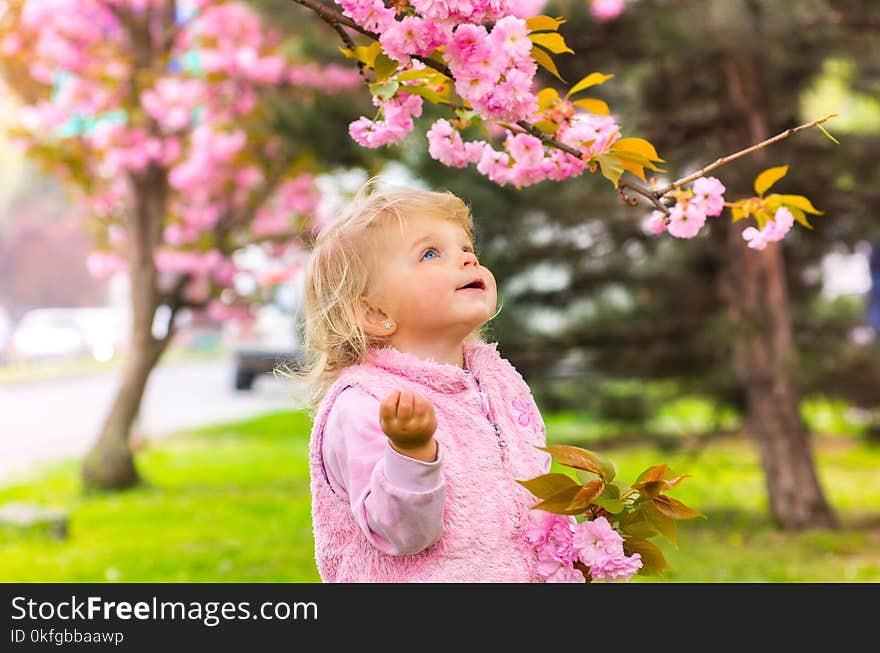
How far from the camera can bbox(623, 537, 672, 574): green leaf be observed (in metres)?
1.64

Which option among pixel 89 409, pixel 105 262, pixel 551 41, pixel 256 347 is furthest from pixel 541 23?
pixel 256 347

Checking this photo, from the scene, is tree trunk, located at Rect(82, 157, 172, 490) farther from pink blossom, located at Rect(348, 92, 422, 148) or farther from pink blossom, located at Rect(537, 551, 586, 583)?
pink blossom, located at Rect(537, 551, 586, 583)

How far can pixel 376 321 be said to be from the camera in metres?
1.72

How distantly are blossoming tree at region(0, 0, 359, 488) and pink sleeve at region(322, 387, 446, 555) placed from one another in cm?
605

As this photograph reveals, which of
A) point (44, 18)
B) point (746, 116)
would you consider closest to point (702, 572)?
point (746, 116)

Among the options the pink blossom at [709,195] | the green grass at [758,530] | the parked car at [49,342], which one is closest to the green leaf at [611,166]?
the pink blossom at [709,195]

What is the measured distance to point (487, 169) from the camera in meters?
2.09

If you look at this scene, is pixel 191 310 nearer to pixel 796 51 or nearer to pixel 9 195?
pixel 796 51

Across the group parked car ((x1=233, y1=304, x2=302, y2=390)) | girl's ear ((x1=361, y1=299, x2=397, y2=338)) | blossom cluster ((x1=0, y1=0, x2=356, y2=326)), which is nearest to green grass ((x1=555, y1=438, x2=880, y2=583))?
girl's ear ((x1=361, y1=299, x2=397, y2=338))

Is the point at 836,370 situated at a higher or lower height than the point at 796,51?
lower

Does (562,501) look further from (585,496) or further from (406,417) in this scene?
(406,417)
